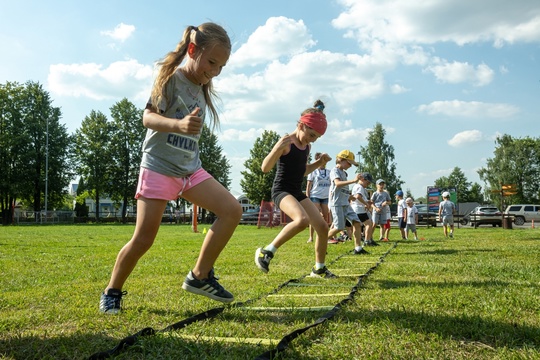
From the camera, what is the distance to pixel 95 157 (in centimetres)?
5422

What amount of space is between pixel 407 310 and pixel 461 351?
967mm

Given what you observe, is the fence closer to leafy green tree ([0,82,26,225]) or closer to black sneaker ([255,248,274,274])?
leafy green tree ([0,82,26,225])

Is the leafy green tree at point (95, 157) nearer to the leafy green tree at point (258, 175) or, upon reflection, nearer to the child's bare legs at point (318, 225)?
the leafy green tree at point (258, 175)

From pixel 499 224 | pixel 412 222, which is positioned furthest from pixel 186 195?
pixel 499 224

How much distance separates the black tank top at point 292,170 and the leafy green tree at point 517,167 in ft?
224

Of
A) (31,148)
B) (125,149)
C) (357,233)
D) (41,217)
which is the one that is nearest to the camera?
(357,233)

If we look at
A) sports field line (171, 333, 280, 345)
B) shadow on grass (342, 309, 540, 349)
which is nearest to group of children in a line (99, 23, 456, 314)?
sports field line (171, 333, 280, 345)

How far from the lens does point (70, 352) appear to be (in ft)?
7.84

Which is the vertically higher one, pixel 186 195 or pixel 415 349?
pixel 186 195

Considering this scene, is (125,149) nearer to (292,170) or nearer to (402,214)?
(402,214)

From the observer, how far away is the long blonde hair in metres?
3.38

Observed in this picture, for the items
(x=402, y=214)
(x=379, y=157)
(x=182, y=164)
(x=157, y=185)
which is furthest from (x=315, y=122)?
(x=379, y=157)

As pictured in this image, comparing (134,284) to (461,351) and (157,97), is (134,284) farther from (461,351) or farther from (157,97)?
(461,351)

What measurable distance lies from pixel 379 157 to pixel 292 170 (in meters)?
67.4
